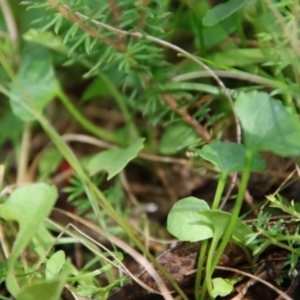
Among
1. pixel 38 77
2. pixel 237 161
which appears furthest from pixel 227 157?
pixel 38 77

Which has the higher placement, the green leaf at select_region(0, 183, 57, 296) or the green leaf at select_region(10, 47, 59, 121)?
the green leaf at select_region(10, 47, 59, 121)

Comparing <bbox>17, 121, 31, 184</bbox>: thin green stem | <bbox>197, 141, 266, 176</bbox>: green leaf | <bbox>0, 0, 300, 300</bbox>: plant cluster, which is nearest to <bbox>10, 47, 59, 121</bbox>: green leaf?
<bbox>0, 0, 300, 300</bbox>: plant cluster

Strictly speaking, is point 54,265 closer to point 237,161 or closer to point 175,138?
point 237,161

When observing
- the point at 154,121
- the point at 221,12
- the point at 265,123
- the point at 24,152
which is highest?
the point at 221,12

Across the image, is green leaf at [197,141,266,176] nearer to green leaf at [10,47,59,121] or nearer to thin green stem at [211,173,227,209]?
thin green stem at [211,173,227,209]

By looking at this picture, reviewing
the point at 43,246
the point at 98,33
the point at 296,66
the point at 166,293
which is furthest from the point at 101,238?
the point at 296,66

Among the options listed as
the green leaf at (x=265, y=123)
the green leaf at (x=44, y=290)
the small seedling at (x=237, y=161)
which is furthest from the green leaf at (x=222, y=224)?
the green leaf at (x=44, y=290)

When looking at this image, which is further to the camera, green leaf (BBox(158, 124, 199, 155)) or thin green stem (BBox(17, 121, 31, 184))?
thin green stem (BBox(17, 121, 31, 184))
